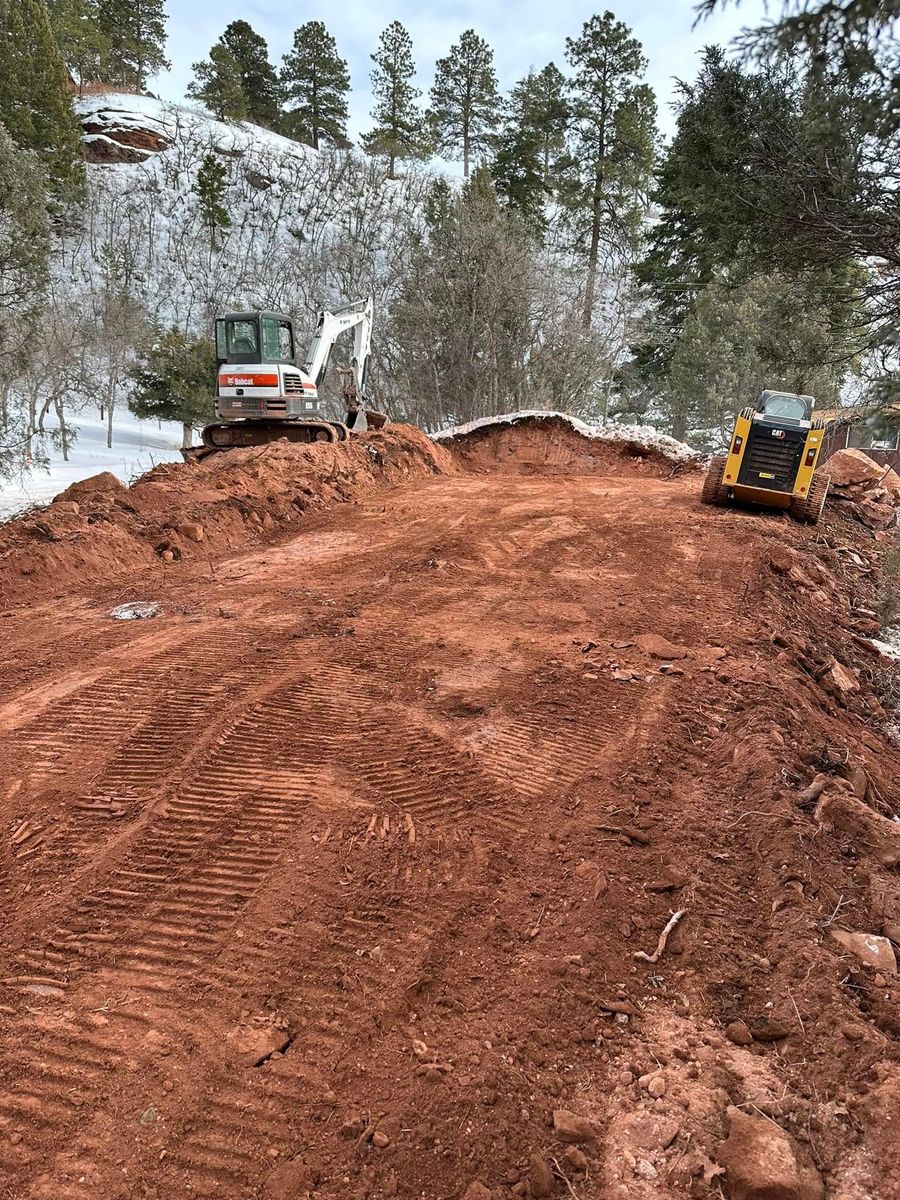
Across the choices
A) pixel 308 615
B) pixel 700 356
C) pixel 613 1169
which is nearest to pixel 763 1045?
pixel 613 1169

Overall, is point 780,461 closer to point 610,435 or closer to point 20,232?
point 610,435

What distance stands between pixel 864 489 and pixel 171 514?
44.7ft

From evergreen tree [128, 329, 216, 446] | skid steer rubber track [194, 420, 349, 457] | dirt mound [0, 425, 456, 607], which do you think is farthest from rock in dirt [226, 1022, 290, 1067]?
evergreen tree [128, 329, 216, 446]

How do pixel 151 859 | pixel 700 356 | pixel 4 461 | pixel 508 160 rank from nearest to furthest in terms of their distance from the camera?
pixel 151 859 < pixel 4 461 < pixel 700 356 < pixel 508 160

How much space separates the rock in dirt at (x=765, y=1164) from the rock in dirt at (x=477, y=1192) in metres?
0.60

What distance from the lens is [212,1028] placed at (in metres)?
2.17

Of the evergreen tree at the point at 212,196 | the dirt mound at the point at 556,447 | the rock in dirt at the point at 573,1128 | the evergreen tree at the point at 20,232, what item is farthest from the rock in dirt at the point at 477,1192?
the evergreen tree at the point at 212,196

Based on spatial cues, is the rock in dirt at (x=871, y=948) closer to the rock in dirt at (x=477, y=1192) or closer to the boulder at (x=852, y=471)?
the rock in dirt at (x=477, y=1192)

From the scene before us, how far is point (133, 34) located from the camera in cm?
4384

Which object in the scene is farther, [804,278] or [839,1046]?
[804,278]

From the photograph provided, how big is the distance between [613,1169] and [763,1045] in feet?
2.26

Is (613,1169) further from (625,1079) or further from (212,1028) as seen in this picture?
(212,1028)

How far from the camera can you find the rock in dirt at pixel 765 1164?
1647mm

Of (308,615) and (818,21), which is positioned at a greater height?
(818,21)
